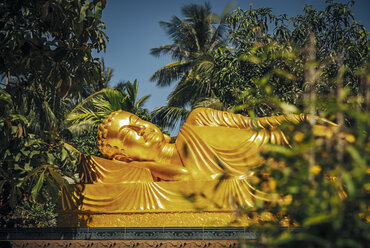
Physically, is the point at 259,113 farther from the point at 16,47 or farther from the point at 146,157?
the point at 16,47

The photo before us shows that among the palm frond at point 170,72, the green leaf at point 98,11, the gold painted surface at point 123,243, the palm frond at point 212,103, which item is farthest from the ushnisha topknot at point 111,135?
the palm frond at point 170,72

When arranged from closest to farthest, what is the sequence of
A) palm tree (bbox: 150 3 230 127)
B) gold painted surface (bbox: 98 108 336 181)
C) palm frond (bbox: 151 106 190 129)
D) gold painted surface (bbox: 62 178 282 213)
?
gold painted surface (bbox: 62 178 282 213)
gold painted surface (bbox: 98 108 336 181)
palm frond (bbox: 151 106 190 129)
palm tree (bbox: 150 3 230 127)

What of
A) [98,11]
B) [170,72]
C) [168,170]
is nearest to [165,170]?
[168,170]

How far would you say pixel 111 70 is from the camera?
1950 cm

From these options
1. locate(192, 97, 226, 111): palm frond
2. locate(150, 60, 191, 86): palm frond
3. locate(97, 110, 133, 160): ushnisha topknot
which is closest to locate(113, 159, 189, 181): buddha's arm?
locate(97, 110, 133, 160): ushnisha topknot

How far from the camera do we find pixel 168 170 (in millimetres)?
5301

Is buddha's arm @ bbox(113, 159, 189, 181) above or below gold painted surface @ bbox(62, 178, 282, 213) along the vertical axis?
above

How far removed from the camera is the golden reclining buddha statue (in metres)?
4.86

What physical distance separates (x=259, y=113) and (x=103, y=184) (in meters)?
4.71

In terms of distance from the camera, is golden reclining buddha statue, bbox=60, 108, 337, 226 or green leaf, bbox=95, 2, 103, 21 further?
golden reclining buddha statue, bbox=60, 108, 337, 226

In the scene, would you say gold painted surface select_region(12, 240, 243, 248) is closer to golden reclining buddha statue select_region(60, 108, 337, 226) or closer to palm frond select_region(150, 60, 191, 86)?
golden reclining buddha statue select_region(60, 108, 337, 226)

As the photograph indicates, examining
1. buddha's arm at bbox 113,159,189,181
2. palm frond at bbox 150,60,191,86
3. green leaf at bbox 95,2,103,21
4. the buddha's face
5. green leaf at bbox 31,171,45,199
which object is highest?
palm frond at bbox 150,60,191,86

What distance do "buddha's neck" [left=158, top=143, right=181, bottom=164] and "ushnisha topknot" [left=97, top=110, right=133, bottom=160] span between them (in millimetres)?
604

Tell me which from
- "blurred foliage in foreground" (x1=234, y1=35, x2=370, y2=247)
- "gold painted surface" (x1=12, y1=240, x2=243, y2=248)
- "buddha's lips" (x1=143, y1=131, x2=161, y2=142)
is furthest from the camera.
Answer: "buddha's lips" (x1=143, y1=131, x2=161, y2=142)
